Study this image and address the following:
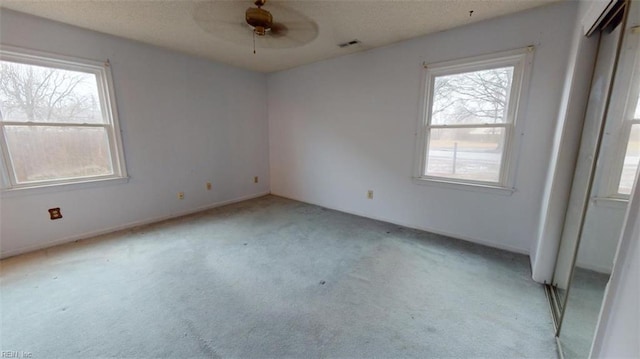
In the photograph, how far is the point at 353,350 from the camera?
4.42ft

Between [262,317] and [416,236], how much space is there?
79.3 inches

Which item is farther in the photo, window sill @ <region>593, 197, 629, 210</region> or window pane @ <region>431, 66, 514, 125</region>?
window pane @ <region>431, 66, 514, 125</region>

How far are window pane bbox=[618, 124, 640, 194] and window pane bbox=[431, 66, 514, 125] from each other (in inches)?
58.0

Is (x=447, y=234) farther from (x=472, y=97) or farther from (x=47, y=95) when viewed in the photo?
(x=47, y=95)


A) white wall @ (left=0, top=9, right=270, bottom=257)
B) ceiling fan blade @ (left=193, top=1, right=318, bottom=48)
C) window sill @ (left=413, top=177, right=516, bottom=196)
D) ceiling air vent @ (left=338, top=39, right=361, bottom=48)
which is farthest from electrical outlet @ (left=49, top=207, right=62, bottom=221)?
window sill @ (left=413, top=177, right=516, bottom=196)

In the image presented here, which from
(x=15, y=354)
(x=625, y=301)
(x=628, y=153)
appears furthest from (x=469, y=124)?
(x=15, y=354)

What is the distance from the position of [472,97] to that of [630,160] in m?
1.74

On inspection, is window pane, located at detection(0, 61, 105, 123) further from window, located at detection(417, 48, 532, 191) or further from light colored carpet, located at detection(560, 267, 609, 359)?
light colored carpet, located at detection(560, 267, 609, 359)

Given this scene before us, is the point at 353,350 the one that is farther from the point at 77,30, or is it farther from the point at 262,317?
the point at 77,30

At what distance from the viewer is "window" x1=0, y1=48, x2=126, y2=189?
7.64 feet

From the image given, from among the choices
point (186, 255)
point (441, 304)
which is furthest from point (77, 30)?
point (441, 304)

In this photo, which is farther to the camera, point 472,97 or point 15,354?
point 472,97

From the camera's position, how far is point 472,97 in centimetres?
257

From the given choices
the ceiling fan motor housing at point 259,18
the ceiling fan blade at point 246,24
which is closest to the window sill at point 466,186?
the ceiling fan blade at point 246,24
